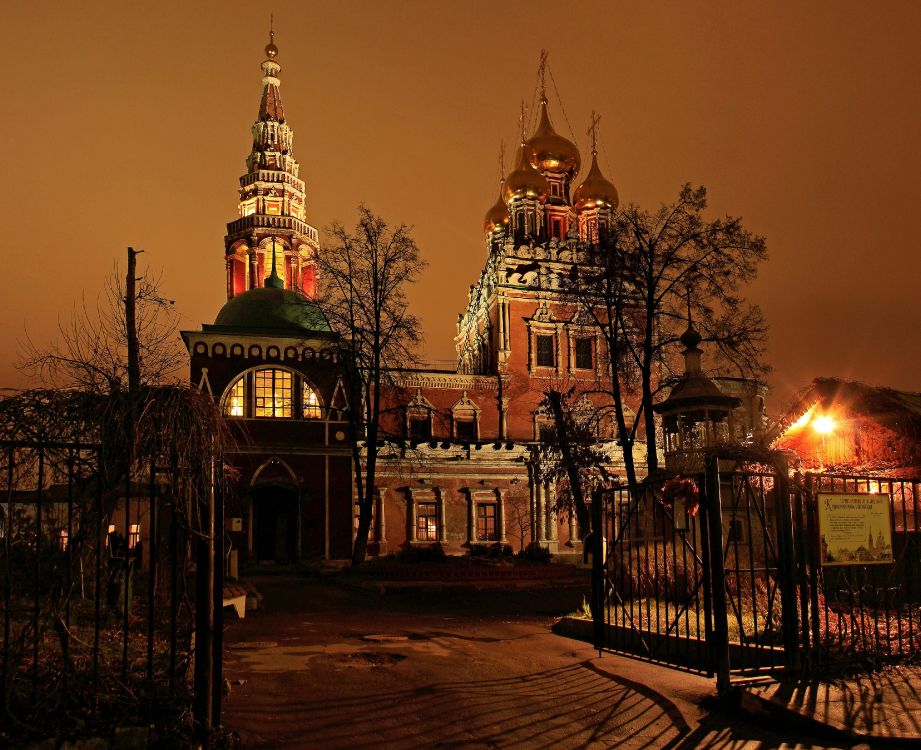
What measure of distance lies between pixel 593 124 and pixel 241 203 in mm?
30302

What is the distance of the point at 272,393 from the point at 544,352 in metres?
14.1

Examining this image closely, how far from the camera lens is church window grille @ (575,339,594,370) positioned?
140ft

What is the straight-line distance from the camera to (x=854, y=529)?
9734mm

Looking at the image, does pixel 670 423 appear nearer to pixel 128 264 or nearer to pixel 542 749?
pixel 128 264

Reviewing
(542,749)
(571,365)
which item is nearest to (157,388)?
(542,749)

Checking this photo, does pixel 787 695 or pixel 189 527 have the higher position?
pixel 189 527

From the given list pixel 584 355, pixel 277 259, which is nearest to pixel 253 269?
pixel 277 259

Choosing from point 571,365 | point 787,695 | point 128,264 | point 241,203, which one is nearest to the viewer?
point 787,695

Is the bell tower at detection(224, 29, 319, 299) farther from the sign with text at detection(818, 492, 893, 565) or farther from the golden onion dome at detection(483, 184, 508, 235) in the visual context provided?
the sign with text at detection(818, 492, 893, 565)

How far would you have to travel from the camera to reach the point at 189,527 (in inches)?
254

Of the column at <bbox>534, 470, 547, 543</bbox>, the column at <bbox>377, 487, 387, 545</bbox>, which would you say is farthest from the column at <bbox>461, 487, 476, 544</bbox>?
the column at <bbox>377, 487, 387, 545</bbox>

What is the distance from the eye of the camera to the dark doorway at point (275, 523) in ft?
112

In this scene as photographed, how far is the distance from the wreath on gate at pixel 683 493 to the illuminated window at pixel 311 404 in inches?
1015

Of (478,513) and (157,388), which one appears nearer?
(157,388)
